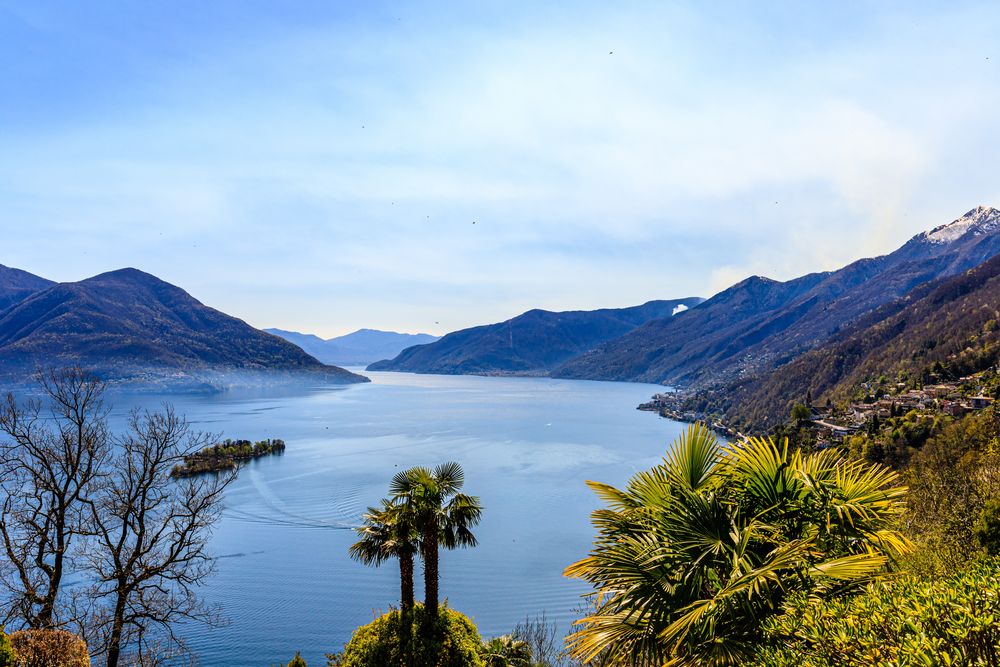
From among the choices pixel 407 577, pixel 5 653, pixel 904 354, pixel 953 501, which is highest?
pixel 904 354

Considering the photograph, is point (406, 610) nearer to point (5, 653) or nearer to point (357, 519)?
point (5, 653)

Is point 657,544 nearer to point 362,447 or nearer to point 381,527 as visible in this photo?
point 381,527

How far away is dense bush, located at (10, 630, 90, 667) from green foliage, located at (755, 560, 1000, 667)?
1092 centimetres

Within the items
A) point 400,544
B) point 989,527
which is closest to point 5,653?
point 400,544

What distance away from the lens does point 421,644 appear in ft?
46.7

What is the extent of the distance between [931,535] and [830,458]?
8.96m

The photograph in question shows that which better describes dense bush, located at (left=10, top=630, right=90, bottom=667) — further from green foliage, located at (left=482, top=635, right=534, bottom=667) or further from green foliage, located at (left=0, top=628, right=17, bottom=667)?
green foliage, located at (left=482, top=635, right=534, bottom=667)

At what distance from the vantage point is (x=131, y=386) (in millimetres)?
171625

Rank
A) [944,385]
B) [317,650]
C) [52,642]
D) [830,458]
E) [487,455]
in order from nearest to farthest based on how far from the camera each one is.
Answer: [830,458] → [52,642] → [317,650] → [944,385] → [487,455]

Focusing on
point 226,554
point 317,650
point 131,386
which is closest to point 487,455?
point 226,554

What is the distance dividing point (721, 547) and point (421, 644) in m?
12.8

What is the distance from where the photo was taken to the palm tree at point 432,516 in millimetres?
15039

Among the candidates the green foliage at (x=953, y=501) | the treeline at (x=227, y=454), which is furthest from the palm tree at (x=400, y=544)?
the treeline at (x=227, y=454)

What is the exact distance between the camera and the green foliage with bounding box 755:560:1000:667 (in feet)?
8.92
